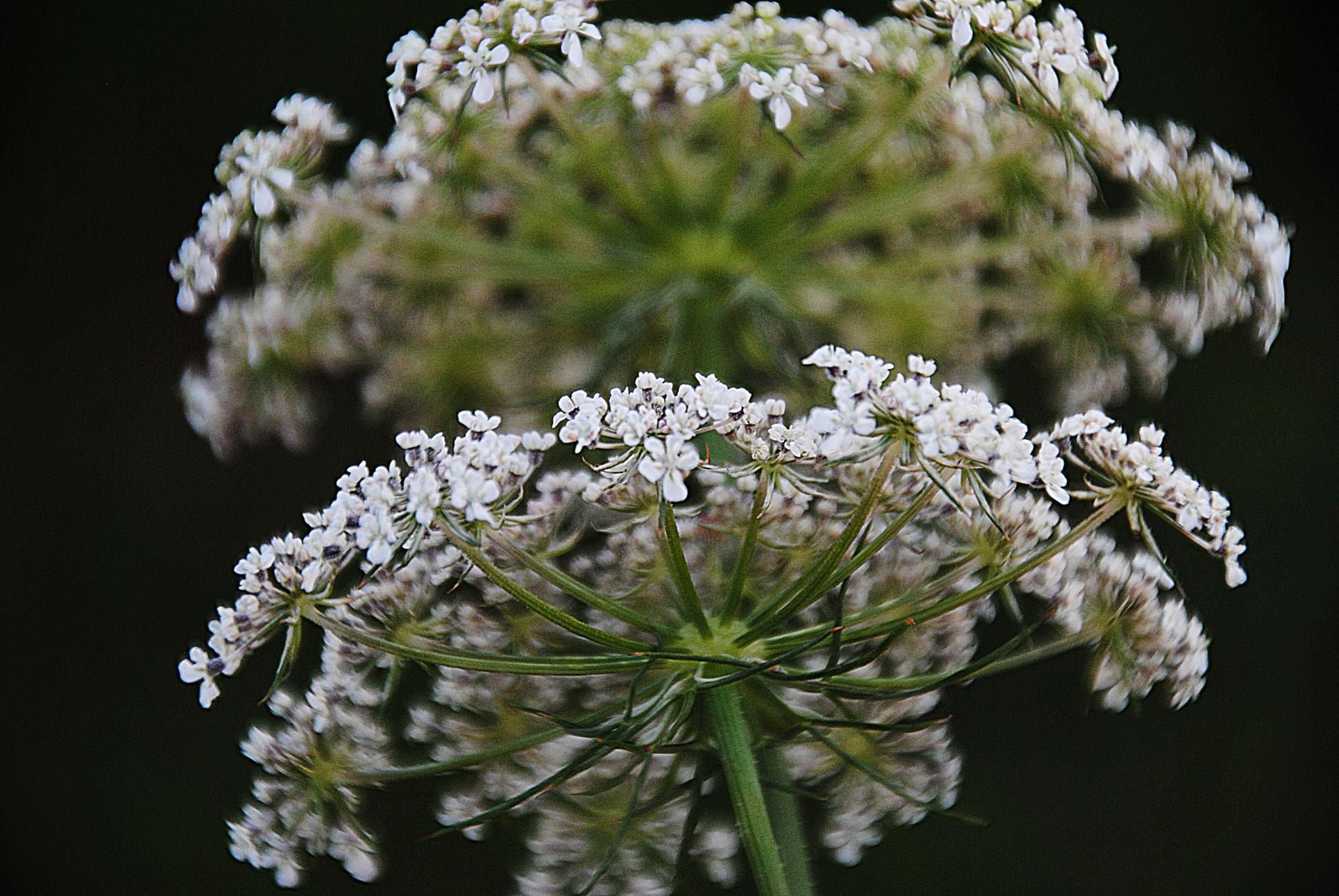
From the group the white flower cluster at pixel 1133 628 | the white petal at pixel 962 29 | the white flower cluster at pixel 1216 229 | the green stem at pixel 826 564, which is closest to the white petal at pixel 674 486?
the green stem at pixel 826 564

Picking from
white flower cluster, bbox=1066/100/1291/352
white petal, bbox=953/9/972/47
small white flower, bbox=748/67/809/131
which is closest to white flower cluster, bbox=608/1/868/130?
small white flower, bbox=748/67/809/131

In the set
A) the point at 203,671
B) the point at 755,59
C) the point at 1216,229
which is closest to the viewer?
the point at 203,671

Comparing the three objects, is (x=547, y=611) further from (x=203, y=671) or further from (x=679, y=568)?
(x=203, y=671)

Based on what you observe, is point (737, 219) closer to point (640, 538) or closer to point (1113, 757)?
point (640, 538)

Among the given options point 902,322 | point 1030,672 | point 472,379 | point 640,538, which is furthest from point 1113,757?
point 640,538

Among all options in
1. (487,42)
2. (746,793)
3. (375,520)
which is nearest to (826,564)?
(746,793)

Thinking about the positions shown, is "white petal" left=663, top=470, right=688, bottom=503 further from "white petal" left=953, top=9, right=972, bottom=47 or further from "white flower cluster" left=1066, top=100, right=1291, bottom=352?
"white flower cluster" left=1066, top=100, right=1291, bottom=352
